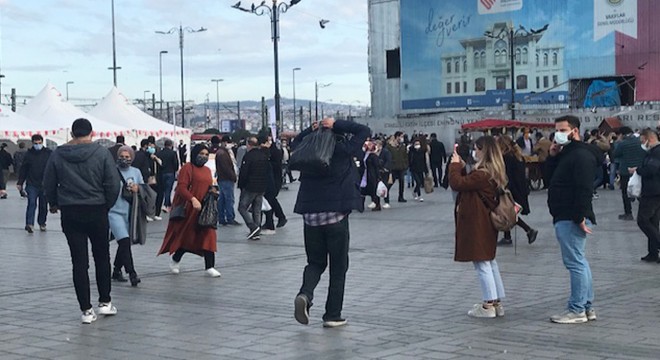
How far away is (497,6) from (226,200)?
43369 mm

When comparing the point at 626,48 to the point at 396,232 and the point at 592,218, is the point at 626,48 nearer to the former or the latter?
the point at 396,232

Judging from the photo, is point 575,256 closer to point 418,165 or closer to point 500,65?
point 418,165

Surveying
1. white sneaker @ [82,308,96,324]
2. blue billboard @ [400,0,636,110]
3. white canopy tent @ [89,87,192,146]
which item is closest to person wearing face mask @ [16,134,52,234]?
white sneaker @ [82,308,96,324]

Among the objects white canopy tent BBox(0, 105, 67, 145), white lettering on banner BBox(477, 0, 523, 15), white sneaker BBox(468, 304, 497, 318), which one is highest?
white lettering on banner BBox(477, 0, 523, 15)

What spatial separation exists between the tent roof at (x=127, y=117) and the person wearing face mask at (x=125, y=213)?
37.7 meters

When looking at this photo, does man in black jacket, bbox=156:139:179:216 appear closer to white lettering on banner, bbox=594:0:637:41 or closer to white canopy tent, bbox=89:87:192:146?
white canopy tent, bbox=89:87:192:146

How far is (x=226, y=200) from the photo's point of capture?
18953mm

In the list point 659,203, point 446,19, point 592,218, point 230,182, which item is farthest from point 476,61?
point 592,218

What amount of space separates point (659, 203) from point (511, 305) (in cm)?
388

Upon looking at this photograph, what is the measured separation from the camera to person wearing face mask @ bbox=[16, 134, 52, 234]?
58.3 feet

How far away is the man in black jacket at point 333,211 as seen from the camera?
27.6ft

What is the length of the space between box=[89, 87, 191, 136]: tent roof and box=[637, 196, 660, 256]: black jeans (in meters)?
37.8

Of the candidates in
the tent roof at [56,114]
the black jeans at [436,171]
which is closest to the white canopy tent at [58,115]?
the tent roof at [56,114]

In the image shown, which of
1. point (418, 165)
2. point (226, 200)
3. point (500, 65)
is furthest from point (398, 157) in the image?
point (500, 65)
